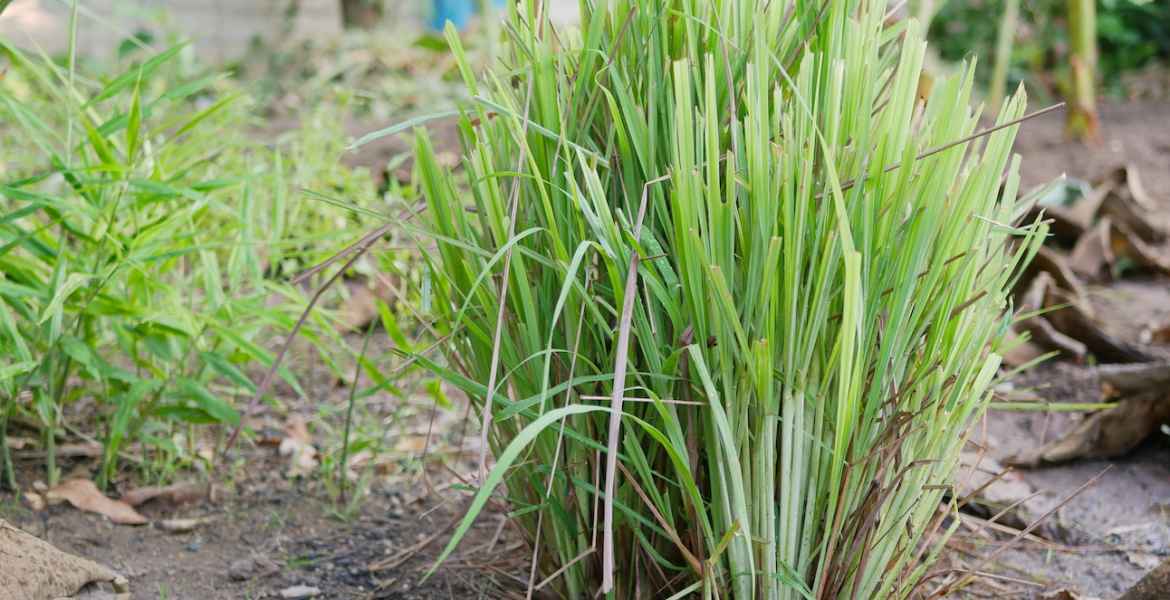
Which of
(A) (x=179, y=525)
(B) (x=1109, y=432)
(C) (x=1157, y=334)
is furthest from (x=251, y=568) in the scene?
(C) (x=1157, y=334)

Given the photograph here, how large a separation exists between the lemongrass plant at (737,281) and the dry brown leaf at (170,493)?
0.83 m

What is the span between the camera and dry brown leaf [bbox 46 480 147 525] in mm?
1728

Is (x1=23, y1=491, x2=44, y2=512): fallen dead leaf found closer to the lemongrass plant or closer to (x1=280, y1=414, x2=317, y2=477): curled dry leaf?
(x1=280, y1=414, x2=317, y2=477): curled dry leaf

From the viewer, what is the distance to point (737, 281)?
109 cm

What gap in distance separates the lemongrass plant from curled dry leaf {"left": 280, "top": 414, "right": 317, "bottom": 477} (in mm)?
870

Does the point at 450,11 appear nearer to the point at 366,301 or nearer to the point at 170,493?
the point at 366,301

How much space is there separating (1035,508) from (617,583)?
3.08 feet

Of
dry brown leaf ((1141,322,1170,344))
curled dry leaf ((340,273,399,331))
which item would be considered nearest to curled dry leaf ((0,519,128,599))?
curled dry leaf ((340,273,399,331))

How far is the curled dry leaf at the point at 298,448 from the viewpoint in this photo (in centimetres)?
199

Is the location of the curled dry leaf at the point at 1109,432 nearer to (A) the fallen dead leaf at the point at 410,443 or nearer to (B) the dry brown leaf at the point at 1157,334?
(B) the dry brown leaf at the point at 1157,334

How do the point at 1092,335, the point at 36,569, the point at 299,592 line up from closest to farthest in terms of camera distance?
the point at 36,569, the point at 299,592, the point at 1092,335

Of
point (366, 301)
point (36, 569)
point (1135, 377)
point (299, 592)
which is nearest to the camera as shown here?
point (36, 569)

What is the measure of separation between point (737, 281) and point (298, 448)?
1.24 meters

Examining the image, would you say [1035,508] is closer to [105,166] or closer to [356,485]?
[356,485]
